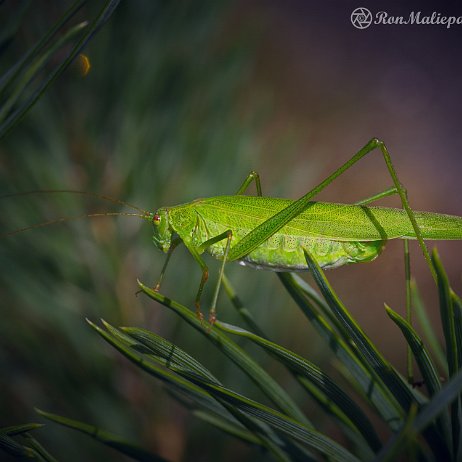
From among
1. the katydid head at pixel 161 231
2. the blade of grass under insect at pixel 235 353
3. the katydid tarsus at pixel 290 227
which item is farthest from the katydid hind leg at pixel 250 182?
the blade of grass under insect at pixel 235 353

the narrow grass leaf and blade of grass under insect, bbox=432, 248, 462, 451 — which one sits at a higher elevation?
blade of grass under insect, bbox=432, 248, 462, 451

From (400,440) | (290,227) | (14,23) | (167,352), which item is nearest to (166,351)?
(167,352)

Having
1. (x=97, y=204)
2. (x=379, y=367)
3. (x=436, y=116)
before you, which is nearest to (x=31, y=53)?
(x=379, y=367)

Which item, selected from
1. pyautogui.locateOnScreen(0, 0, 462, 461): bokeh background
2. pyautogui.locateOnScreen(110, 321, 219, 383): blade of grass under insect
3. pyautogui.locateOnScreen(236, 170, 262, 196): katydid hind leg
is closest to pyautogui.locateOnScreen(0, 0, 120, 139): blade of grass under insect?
pyautogui.locateOnScreen(110, 321, 219, 383): blade of grass under insect

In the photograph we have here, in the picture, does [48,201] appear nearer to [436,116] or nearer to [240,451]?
[240,451]

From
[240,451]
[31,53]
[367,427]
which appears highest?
[31,53]

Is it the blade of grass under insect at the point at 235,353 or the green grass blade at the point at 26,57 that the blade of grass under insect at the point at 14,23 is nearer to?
the green grass blade at the point at 26,57

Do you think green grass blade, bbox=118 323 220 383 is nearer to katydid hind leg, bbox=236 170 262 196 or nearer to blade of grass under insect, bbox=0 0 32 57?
blade of grass under insect, bbox=0 0 32 57

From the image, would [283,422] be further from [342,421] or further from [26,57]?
[26,57]
